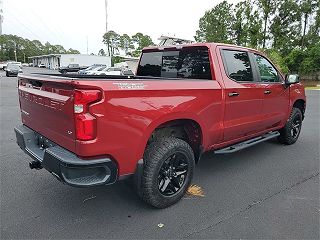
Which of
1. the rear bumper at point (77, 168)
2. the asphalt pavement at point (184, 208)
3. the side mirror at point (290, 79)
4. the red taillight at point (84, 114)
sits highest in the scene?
the side mirror at point (290, 79)

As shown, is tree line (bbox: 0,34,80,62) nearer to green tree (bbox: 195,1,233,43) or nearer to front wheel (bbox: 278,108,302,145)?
green tree (bbox: 195,1,233,43)

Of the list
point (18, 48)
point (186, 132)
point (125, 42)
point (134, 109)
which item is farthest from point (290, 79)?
point (18, 48)

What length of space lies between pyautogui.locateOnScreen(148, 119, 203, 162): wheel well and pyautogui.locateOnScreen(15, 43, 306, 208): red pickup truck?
0.01 meters

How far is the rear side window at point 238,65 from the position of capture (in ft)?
13.0

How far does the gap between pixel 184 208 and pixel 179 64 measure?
204 centimetres

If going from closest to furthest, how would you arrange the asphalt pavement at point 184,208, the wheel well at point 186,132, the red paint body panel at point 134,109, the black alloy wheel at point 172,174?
the red paint body panel at point 134,109 < the asphalt pavement at point 184,208 < the black alloy wheel at point 172,174 < the wheel well at point 186,132

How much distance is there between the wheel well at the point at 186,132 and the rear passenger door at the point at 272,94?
1.58 meters

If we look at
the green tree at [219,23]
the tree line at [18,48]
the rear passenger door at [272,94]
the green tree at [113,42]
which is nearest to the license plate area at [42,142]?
the rear passenger door at [272,94]

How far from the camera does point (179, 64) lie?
13.7 feet

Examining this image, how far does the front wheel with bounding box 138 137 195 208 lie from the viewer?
3.02 meters

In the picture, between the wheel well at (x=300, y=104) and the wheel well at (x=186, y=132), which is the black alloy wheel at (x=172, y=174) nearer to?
the wheel well at (x=186, y=132)

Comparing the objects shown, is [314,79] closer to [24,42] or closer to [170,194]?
[170,194]

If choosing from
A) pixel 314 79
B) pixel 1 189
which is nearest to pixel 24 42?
pixel 314 79

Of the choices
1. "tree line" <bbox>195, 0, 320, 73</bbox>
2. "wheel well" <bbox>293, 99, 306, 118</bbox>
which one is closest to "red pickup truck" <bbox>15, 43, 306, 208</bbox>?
"wheel well" <bbox>293, 99, 306, 118</bbox>
